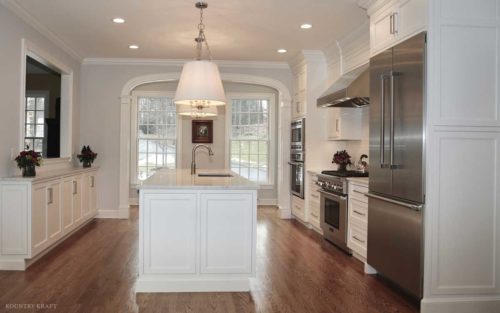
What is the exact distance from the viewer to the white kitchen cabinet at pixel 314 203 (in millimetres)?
5954

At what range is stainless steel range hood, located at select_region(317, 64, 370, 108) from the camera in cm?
436

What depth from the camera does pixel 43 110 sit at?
5.97 meters

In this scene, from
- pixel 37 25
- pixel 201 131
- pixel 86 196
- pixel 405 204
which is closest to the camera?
pixel 405 204

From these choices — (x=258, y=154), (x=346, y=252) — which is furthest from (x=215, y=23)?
(x=258, y=154)

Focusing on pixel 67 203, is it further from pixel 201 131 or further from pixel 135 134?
pixel 201 131

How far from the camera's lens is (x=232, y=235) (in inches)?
141

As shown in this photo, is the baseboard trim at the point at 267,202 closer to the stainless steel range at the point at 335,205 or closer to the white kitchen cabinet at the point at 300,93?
the white kitchen cabinet at the point at 300,93

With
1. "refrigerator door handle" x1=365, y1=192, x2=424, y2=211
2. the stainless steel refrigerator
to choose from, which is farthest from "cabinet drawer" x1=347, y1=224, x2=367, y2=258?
"refrigerator door handle" x1=365, y1=192, x2=424, y2=211

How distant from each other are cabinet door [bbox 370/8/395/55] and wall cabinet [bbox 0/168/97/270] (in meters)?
3.54

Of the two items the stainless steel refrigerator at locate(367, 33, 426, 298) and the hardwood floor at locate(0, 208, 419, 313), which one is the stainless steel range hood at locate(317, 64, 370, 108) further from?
the hardwood floor at locate(0, 208, 419, 313)

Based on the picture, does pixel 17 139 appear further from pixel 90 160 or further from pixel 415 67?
pixel 415 67

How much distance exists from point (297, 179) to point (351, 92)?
2.49 metres

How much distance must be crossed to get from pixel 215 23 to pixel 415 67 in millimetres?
2557

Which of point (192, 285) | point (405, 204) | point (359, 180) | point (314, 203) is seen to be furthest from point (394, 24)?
point (314, 203)
